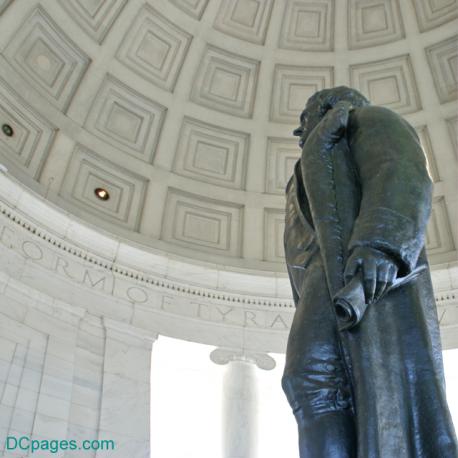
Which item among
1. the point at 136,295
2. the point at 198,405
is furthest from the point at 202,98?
the point at 198,405

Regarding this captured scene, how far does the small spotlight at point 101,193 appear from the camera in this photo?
12.0 metres

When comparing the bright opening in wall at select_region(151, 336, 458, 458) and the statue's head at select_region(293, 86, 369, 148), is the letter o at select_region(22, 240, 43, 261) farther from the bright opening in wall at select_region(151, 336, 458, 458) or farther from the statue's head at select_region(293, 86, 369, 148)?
the statue's head at select_region(293, 86, 369, 148)

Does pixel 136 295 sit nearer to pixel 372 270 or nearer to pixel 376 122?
pixel 376 122

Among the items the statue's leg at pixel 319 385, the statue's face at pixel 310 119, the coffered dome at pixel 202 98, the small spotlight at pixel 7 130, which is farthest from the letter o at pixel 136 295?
the statue's leg at pixel 319 385

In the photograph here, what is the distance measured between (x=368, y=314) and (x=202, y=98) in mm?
11133

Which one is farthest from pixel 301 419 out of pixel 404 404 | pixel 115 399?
pixel 115 399

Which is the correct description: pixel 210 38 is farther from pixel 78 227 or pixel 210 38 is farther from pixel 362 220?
pixel 362 220

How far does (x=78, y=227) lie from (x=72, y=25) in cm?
371

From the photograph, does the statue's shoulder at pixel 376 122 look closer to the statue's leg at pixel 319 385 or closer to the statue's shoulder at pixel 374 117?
the statue's shoulder at pixel 374 117

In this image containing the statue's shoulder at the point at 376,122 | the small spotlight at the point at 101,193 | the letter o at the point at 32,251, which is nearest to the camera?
the statue's shoulder at the point at 376,122

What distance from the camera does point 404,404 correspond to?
2.44 m

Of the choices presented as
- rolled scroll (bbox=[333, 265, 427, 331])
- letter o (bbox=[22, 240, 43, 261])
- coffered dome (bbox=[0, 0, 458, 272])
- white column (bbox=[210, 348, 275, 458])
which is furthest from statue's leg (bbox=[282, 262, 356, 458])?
coffered dome (bbox=[0, 0, 458, 272])
